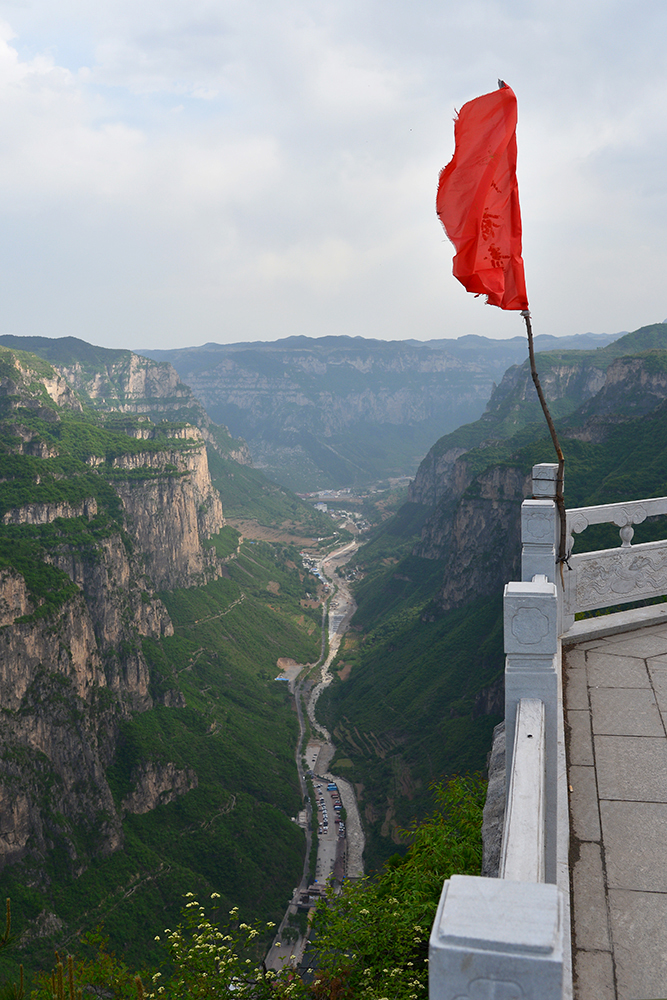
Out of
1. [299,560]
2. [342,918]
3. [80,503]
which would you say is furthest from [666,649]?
[299,560]

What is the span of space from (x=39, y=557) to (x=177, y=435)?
79027 millimetres

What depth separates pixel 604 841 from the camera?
290 inches

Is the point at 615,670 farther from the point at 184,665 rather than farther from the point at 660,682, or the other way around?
the point at 184,665

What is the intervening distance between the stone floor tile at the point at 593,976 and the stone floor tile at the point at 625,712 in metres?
3.45

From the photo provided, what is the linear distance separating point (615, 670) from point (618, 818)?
3.57 meters

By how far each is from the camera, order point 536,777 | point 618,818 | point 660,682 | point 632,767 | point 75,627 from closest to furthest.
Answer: point 536,777, point 618,818, point 632,767, point 660,682, point 75,627

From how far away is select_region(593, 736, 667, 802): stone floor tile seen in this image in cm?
803

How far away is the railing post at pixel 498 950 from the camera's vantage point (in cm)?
316

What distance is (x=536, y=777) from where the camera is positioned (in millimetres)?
5469

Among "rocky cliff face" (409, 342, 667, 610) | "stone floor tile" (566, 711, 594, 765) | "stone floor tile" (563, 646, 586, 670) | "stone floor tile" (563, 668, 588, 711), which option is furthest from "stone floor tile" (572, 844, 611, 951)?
"rocky cliff face" (409, 342, 667, 610)

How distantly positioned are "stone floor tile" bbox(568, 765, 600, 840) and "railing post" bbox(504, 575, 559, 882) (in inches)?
51.7

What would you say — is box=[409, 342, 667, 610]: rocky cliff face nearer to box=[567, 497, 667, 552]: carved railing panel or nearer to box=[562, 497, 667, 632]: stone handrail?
box=[567, 497, 667, 552]: carved railing panel

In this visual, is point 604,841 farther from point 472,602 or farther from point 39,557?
point 472,602

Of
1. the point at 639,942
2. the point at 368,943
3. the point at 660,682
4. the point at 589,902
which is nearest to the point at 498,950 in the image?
the point at 639,942
